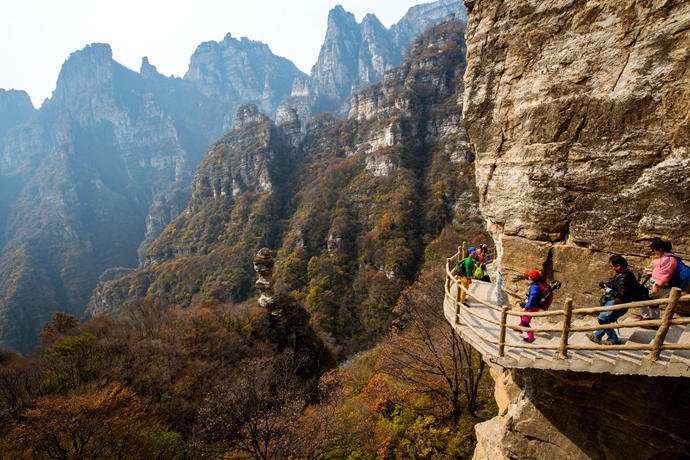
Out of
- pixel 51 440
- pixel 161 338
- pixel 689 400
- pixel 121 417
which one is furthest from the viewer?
pixel 161 338

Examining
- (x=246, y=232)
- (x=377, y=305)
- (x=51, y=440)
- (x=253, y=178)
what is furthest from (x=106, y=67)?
(x=51, y=440)

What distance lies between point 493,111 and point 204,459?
16928 millimetres

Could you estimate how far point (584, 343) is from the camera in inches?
197

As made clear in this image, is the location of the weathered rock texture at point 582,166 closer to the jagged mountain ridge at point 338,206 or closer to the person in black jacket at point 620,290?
the person in black jacket at point 620,290

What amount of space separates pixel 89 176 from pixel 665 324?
7648 inches

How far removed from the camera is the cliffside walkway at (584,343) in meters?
3.62

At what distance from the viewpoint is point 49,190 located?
126m

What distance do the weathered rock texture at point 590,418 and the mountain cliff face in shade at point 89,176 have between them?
96399 mm

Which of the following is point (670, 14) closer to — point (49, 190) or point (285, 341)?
point (285, 341)

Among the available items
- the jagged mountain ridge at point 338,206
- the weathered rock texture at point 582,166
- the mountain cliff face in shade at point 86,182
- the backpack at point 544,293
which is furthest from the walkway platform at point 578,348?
the mountain cliff face in shade at point 86,182

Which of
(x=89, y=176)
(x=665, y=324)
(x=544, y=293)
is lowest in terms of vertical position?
(x=544, y=293)

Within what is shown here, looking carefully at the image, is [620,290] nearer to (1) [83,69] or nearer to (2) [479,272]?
(2) [479,272]

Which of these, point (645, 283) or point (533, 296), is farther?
point (533, 296)

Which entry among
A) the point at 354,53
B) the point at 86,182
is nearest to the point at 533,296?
the point at 86,182
